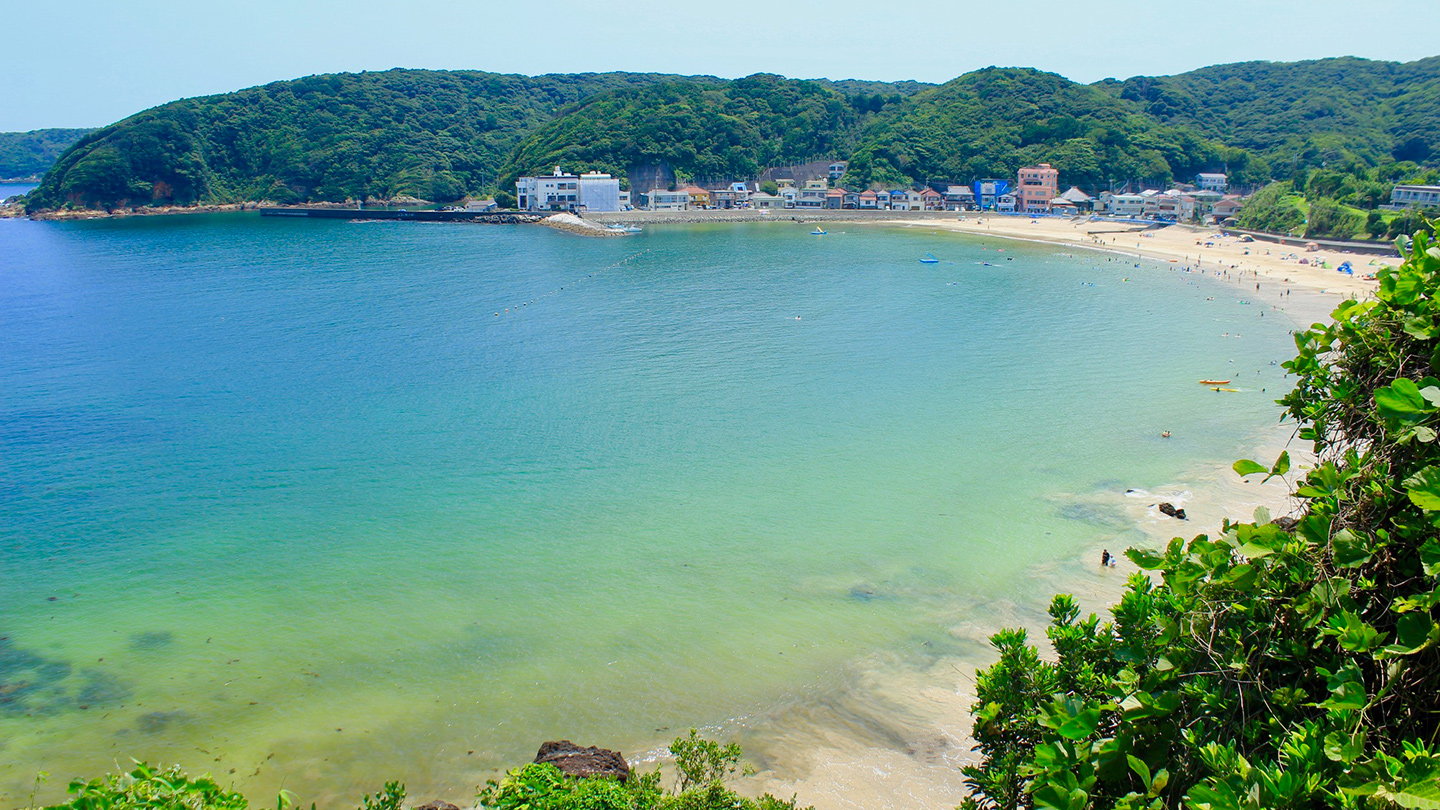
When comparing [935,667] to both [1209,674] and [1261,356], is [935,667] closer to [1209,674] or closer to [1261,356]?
[1209,674]

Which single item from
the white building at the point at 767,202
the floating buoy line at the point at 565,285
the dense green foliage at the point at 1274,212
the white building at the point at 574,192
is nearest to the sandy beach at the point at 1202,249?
the dense green foliage at the point at 1274,212

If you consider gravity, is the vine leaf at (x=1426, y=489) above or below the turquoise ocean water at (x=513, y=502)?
above

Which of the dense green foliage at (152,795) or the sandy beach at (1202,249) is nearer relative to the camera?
the dense green foliage at (152,795)

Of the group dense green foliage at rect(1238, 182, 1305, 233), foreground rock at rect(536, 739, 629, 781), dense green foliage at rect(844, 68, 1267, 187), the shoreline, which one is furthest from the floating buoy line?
dense green foliage at rect(1238, 182, 1305, 233)

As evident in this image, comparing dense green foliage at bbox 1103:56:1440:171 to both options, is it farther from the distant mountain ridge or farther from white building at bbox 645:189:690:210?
white building at bbox 645:189:690:210

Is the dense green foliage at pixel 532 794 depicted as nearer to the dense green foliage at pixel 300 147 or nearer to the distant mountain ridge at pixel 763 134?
the distant mountain ridge at pixel 763 134

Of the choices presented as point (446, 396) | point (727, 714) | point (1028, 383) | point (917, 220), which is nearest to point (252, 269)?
point (446, 396)

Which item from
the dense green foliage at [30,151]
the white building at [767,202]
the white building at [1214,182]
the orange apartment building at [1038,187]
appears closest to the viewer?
the white building at [1214,182]
